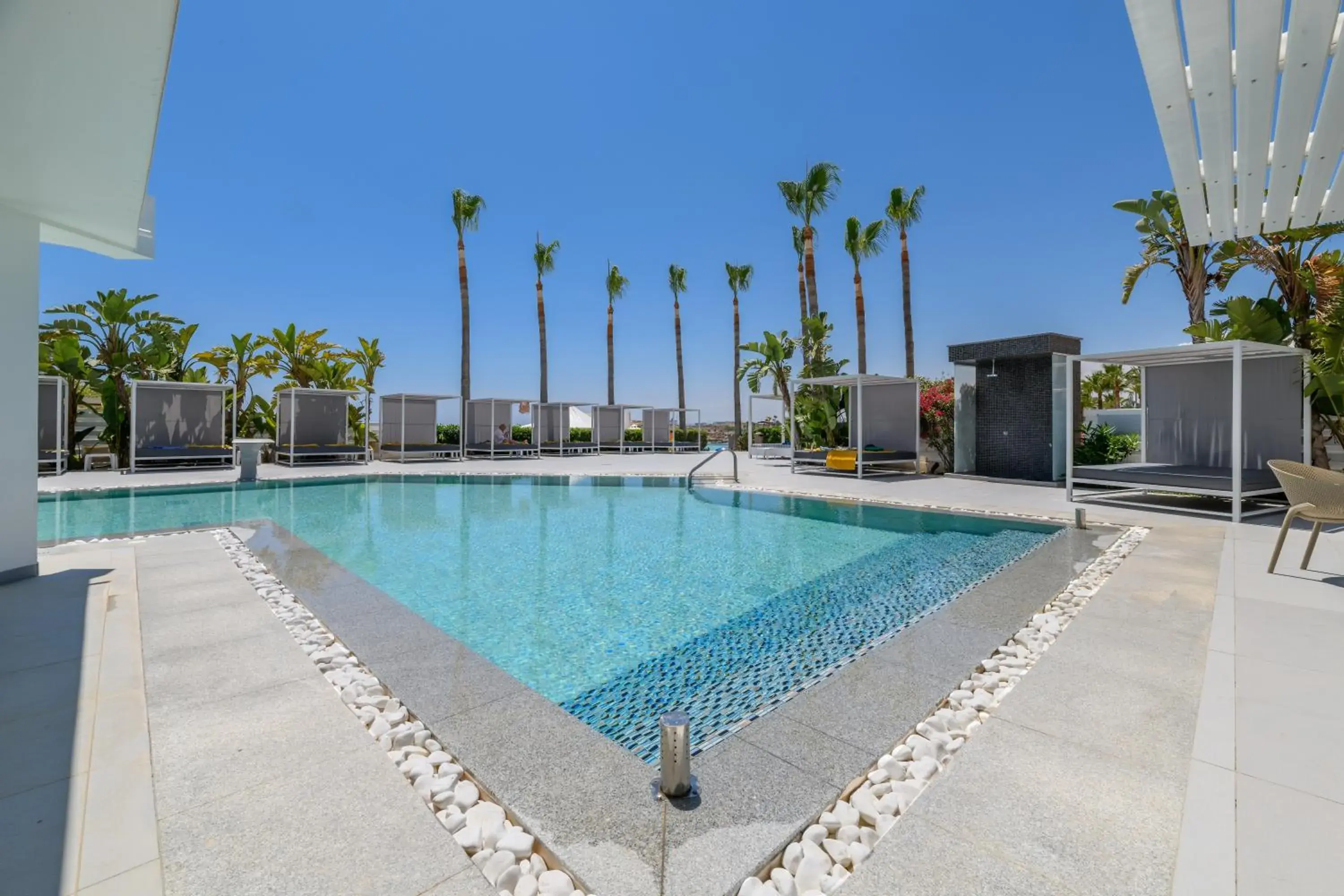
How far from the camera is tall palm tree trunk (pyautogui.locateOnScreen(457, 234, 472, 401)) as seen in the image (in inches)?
897

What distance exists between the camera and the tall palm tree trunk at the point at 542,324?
2569 cm

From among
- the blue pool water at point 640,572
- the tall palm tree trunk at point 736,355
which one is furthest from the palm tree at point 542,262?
the blue pool water at point 640,572

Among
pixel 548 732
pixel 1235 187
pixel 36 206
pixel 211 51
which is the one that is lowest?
pixel 548 732

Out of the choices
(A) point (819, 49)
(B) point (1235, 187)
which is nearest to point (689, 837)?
(B) point (1235, 187)

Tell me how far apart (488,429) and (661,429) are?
26.7 ft

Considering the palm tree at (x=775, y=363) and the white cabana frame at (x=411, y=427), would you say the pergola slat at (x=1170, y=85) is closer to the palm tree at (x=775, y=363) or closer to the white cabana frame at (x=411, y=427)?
the palm tree at (x=775, y=363)

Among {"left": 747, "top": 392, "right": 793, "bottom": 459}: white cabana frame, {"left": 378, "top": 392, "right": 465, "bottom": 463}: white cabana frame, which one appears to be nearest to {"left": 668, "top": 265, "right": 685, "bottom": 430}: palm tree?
{"left": 747, "top": 392, "right": 793, "bottom": 459}: white cabana frame

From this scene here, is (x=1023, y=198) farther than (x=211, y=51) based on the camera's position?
Yes

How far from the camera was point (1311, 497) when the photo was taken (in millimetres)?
4184

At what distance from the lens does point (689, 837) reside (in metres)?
1.74

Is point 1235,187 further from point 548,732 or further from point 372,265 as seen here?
point 372,265

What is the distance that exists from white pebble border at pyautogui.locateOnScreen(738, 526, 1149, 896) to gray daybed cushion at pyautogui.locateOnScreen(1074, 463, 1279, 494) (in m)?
6.54

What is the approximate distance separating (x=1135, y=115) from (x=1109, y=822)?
14.1 m

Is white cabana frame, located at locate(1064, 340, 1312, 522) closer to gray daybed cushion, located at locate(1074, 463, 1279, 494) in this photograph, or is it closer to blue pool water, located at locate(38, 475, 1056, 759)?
gray daybed cushion, located at locate(1074, 463, 1279, 494)
